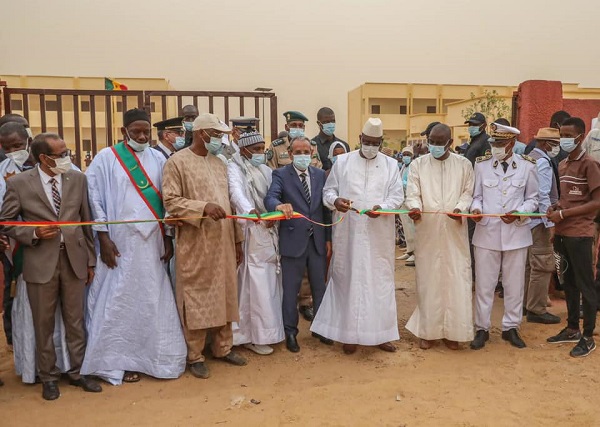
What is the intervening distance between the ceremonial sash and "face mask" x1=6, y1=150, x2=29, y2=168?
1054 millimetres

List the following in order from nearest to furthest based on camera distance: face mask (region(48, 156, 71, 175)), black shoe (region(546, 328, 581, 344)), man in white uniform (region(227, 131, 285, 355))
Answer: face mask (region(48, 156, 71, 175)) < man in white uniform (region(227, 131, 285, 355)) < black shoe (region(546, 328, 581, 344))

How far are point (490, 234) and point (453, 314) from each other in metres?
0.89

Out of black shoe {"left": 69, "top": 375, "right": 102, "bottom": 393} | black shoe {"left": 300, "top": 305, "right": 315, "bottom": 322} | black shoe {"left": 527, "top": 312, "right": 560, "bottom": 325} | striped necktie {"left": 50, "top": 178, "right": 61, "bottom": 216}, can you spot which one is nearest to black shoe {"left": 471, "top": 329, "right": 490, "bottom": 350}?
black shoe {"left": 527, "top": 312, "right": 560, "bottom": 325}

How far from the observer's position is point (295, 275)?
530cm

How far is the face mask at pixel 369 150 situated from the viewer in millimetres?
5195

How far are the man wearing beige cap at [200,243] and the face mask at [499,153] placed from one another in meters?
2.70

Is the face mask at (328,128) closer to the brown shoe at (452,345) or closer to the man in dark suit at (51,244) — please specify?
the brown shoe at (452,345)

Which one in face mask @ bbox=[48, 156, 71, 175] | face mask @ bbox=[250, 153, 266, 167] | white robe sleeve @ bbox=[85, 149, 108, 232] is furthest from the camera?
face mask @ bbox=[250, 153, 266, 167]

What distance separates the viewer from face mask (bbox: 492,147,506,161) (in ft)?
17.3

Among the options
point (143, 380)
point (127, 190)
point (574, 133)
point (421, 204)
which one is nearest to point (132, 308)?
point (143, 380)

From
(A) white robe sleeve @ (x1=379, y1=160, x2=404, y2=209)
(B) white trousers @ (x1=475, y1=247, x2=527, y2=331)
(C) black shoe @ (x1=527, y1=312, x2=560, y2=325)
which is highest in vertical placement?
(A) white robe sleeve @ (x1=379, y1=160, x2=404, y2=209)

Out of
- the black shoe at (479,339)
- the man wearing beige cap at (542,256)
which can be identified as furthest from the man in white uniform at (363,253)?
the man wearing beige cap at (542,256)

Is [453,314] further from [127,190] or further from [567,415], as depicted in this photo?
[127,190]

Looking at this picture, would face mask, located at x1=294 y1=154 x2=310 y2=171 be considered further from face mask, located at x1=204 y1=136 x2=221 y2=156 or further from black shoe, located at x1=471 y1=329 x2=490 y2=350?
black shoe, located at x1=471 y1=329 x2=490 y2=350
